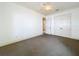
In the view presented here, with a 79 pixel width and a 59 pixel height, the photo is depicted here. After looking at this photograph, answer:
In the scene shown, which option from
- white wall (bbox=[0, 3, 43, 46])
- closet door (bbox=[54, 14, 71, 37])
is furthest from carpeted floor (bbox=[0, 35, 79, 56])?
closet door (bbox=[54, 14, 71, 37])

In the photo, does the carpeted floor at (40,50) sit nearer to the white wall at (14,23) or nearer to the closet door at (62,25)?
the white wall at (14,23)

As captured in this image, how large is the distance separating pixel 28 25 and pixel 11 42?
1780 millimetres

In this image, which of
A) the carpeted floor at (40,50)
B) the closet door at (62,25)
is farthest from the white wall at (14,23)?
the closet door at (62,25)

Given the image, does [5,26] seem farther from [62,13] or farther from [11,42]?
[62,13]

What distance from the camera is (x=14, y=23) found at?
402 cm

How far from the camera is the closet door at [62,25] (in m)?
5.45

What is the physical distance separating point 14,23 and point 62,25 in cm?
377

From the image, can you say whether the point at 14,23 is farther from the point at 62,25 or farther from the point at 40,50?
the point at 62,25

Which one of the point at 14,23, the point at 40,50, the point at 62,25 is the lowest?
the point at 40,50

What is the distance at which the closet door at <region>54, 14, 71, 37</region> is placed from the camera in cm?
545

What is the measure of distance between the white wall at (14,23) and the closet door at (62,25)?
236cm

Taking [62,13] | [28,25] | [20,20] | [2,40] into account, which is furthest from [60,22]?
[2,40]

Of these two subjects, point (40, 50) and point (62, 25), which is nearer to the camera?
point (40, 50)

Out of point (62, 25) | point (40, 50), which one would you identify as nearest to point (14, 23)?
point (40, 50)
